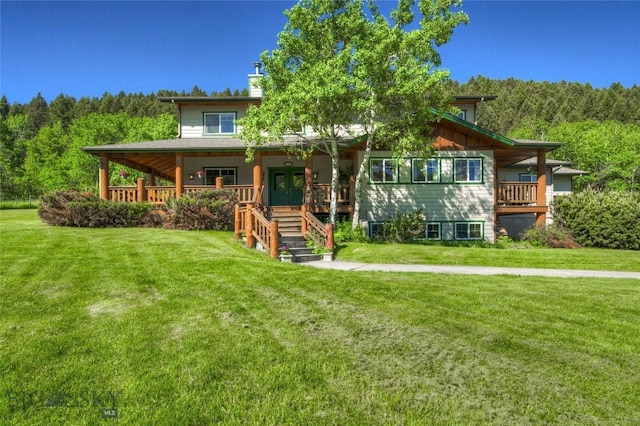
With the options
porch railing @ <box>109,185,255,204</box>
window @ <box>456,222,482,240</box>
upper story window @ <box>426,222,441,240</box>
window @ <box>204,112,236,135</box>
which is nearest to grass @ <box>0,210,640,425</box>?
porch railing @ <box>109,185,255,204</box>

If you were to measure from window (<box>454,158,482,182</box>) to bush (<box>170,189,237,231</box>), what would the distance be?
10.4 metres

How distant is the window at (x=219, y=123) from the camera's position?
20484 mm

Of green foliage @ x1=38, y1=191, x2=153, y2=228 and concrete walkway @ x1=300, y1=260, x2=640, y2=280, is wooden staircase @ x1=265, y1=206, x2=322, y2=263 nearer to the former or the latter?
concrete walkway @ x1=300, y1=260, x2=640, y2=280

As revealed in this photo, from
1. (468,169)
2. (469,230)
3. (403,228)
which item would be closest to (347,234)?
(403,228)

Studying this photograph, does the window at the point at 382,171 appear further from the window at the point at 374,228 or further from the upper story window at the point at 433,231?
the upper story window at the point at 433,231

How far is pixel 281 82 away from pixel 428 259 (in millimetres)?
8887

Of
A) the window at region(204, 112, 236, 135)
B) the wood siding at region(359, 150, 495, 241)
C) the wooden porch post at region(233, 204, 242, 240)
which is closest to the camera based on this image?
the wooden porch post at region(233, 204, 242, 240)

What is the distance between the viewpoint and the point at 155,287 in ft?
21.5

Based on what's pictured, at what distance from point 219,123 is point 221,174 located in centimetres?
282

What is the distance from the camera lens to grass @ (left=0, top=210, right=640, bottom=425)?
3.20 m

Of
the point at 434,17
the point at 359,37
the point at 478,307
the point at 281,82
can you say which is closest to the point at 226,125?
the point at 281,82

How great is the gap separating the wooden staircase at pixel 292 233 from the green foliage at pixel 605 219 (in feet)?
39.8

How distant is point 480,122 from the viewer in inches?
2677

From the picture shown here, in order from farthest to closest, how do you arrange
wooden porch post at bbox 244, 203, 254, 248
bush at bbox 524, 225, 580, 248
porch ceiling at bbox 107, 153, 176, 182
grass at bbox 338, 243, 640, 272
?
1. porch ceiling at bbox 107, 153, 176, 182
2. bush at bbox 524, 225, 580, 248
3. wooden porch post at bbox 244, 203, 254, 248
4. grass at bbox 338, 243, 640, 272
